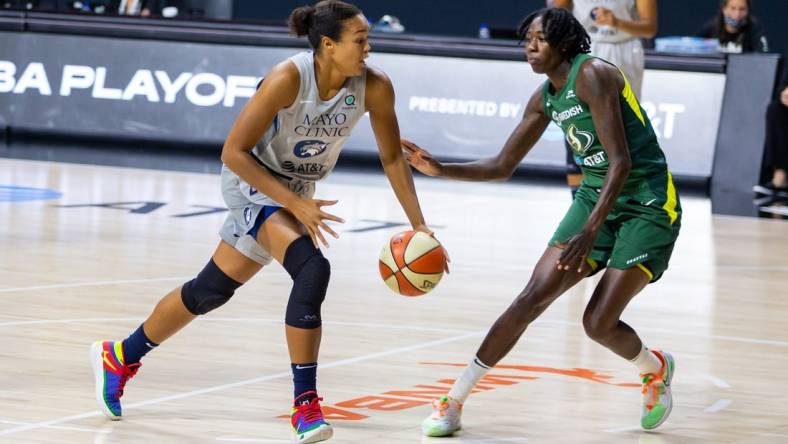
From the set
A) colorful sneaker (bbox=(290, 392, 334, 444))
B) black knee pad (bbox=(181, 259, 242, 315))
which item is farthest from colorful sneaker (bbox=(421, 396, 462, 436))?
black knee pad (bbox=(181, 259, 242, 315))

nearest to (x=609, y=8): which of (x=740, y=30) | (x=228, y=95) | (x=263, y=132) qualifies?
(x=740, y=30)

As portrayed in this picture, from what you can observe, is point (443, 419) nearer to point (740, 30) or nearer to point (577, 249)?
point (577, 249)

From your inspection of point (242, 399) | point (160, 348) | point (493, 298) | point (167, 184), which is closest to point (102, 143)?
point (167, 184)

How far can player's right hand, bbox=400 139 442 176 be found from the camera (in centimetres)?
515

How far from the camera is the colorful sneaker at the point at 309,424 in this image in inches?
170

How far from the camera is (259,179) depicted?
4.57 m

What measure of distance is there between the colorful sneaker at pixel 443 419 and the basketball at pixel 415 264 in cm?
45

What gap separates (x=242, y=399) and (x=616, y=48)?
5346 mm

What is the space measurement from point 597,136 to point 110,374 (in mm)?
1867

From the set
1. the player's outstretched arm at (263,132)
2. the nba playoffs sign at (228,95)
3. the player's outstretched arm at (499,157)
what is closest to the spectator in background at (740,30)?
the nba playoffs sign at (228,95)

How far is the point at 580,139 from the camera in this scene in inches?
196

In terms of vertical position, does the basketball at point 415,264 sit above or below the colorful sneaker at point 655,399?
above

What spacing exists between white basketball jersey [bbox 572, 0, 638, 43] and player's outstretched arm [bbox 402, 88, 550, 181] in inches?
168

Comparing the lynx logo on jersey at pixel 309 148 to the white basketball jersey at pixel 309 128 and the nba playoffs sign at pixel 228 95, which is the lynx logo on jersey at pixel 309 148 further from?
the nba playoffs sign at pixel 228 95
